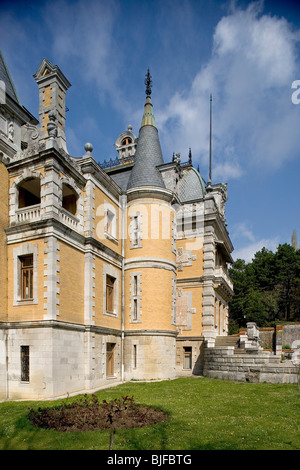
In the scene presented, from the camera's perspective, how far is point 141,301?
2117cm

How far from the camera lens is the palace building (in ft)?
50.9

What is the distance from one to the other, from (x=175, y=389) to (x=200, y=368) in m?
8.24

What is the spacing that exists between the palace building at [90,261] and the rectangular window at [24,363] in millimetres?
43

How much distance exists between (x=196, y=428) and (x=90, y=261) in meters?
10.6

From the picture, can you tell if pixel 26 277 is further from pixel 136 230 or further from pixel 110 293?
pixel 136 230

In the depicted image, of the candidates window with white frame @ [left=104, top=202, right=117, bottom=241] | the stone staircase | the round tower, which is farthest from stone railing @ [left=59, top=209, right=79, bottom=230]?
the stone staircase

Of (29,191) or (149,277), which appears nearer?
(29,191)

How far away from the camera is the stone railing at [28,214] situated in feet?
53.8

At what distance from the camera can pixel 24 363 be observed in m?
15.4

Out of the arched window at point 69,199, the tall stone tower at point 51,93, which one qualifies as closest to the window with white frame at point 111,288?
the arched window at point 69,199

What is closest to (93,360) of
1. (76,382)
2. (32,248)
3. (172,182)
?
(76,382)

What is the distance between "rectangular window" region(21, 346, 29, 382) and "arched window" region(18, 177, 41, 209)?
7.03 metres

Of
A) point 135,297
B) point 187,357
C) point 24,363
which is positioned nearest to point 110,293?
point 135,297

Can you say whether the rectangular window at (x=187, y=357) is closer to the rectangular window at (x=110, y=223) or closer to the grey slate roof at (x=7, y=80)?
the rectangular window at (x=110, y=223)
